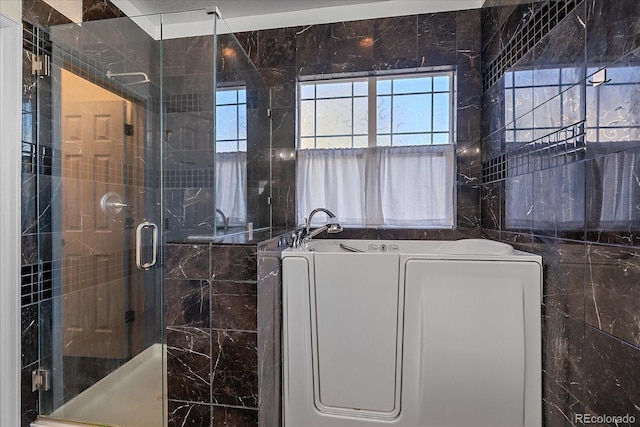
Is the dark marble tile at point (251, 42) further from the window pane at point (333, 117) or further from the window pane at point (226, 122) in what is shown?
the window pane at point (226, 122)

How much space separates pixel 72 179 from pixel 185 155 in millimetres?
598

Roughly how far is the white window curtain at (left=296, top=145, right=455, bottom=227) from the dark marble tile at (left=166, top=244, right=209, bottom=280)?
1.46 m

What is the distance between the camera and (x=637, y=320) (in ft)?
3.86

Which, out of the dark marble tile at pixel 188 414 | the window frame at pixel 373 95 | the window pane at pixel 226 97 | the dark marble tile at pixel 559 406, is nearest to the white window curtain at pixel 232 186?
the window pane at pixel 226 97

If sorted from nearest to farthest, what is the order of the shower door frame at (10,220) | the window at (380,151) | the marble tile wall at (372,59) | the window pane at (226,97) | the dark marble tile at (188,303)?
the dark marble tile at (188,303) → the shower door frame at (10,220) → the window pane at (226,97) → the marble tile wall at (372,59) → the window at (380,151)

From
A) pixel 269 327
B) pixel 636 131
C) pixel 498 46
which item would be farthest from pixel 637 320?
pixel 498 46

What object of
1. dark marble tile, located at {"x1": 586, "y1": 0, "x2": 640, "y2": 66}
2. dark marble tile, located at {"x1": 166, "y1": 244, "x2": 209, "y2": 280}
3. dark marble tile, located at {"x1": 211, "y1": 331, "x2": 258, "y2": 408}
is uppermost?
dark marble tile, located at {"x1": 586, "y1": 0, "x2": 640, "y2": 66}

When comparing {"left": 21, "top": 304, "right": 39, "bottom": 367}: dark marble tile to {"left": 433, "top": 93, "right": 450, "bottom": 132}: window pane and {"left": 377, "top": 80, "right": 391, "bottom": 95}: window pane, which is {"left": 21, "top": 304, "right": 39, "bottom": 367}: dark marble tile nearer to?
{"left": 377, "top": 80, "right": 391, "bottom": 95}: window pane

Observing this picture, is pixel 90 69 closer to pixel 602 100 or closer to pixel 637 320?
pixel 602 100

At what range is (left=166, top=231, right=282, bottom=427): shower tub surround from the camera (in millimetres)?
1563

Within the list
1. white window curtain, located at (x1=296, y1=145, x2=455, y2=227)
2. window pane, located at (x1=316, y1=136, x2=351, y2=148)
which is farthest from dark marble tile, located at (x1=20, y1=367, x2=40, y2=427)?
window pane, located at (x1=316, y1=136, x2=351, y2=148)

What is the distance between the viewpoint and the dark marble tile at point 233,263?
1562 millimetres

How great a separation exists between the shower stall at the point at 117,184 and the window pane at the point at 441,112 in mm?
1599

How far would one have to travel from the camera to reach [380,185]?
289 centimetres
